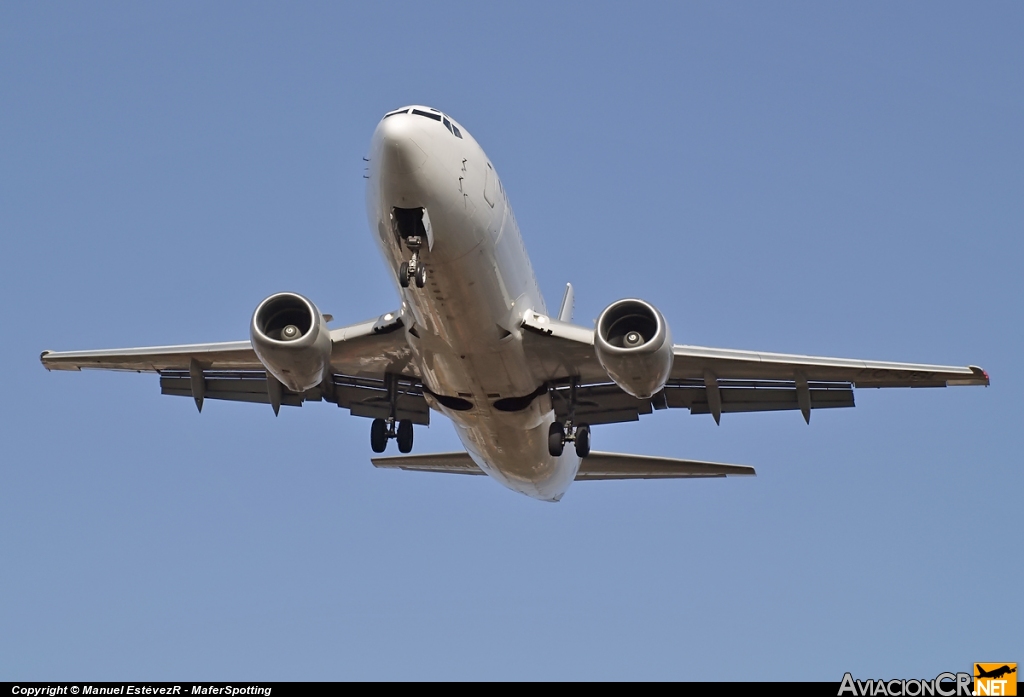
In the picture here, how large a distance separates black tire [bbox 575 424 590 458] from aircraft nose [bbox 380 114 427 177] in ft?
22.6

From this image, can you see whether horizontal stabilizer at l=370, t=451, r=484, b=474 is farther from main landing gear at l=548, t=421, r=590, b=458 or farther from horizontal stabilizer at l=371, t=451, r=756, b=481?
main landing gear at l=548, t=421, r=590, b=458

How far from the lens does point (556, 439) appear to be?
2297cm

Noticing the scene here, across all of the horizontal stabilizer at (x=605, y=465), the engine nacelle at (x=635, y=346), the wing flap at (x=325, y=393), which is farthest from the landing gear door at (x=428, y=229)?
the horizontal stabilizer at (x=605, y=465)

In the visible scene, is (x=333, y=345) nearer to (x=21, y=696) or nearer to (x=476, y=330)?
(x=476, y=330)

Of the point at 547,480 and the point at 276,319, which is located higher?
the point at 276,319

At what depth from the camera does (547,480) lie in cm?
2588

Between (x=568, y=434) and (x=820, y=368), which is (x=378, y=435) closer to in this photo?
(x=568, y=434)

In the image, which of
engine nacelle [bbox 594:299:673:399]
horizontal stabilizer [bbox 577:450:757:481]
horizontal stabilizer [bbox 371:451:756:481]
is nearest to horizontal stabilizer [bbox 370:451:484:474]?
horizontal stabilizer [bbox 371:451:756:481]

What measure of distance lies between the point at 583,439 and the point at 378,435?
3.86m

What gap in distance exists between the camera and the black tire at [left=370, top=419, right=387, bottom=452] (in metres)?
24.2

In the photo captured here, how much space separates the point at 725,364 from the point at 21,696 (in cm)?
1217

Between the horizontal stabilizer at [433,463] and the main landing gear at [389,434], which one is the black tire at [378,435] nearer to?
the main landing gear at [389,434]

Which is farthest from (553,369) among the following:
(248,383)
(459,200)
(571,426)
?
(248,383)

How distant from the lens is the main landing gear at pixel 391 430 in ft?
78.5
